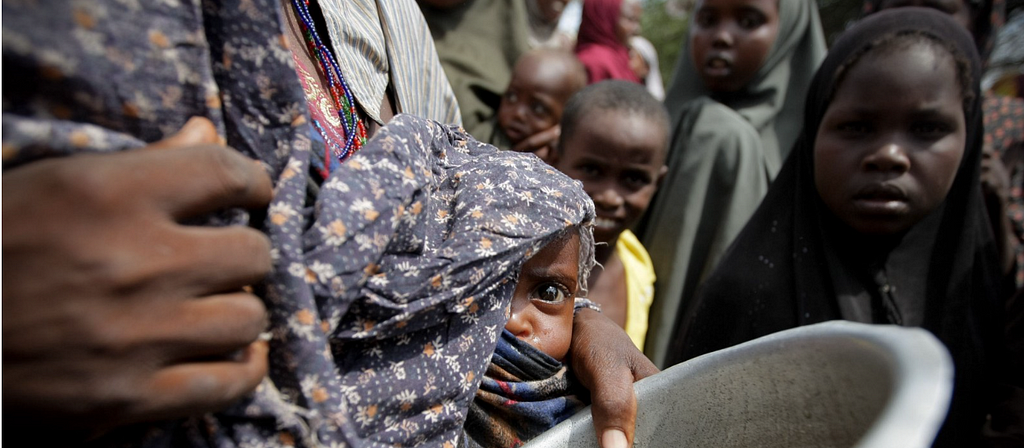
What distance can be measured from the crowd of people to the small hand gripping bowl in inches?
2.9

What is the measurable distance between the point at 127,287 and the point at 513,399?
547 mm

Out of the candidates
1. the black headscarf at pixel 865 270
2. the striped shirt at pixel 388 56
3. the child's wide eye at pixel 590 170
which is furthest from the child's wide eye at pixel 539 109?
the striped shirt at pixel 388 56

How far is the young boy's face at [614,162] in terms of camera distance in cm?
253

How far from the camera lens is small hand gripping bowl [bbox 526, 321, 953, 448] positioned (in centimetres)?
55

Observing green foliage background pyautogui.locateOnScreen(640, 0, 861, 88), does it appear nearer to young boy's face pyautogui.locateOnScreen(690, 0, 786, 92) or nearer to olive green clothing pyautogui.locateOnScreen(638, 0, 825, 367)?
young boy's face pyautogui.locateOnScreen(690, 0, 786, 92)

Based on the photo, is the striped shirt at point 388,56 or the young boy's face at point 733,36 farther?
the young boy's face at point 733,36

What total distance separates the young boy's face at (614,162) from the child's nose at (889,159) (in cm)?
86

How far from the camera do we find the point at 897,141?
6.32ft

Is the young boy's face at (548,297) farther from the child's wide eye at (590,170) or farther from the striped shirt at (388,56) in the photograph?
the child's wide eye at (590,170)

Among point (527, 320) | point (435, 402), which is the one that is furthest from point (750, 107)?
point (435, 402)

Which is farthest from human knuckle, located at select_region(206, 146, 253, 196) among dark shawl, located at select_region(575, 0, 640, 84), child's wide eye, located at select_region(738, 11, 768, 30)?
dark shawl, located at select_region(575, 0, 640, 84)

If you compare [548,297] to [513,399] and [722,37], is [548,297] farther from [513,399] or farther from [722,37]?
[722,37]

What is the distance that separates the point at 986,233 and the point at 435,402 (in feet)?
7.48

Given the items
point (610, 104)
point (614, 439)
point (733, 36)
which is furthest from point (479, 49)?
point (614, 439)
